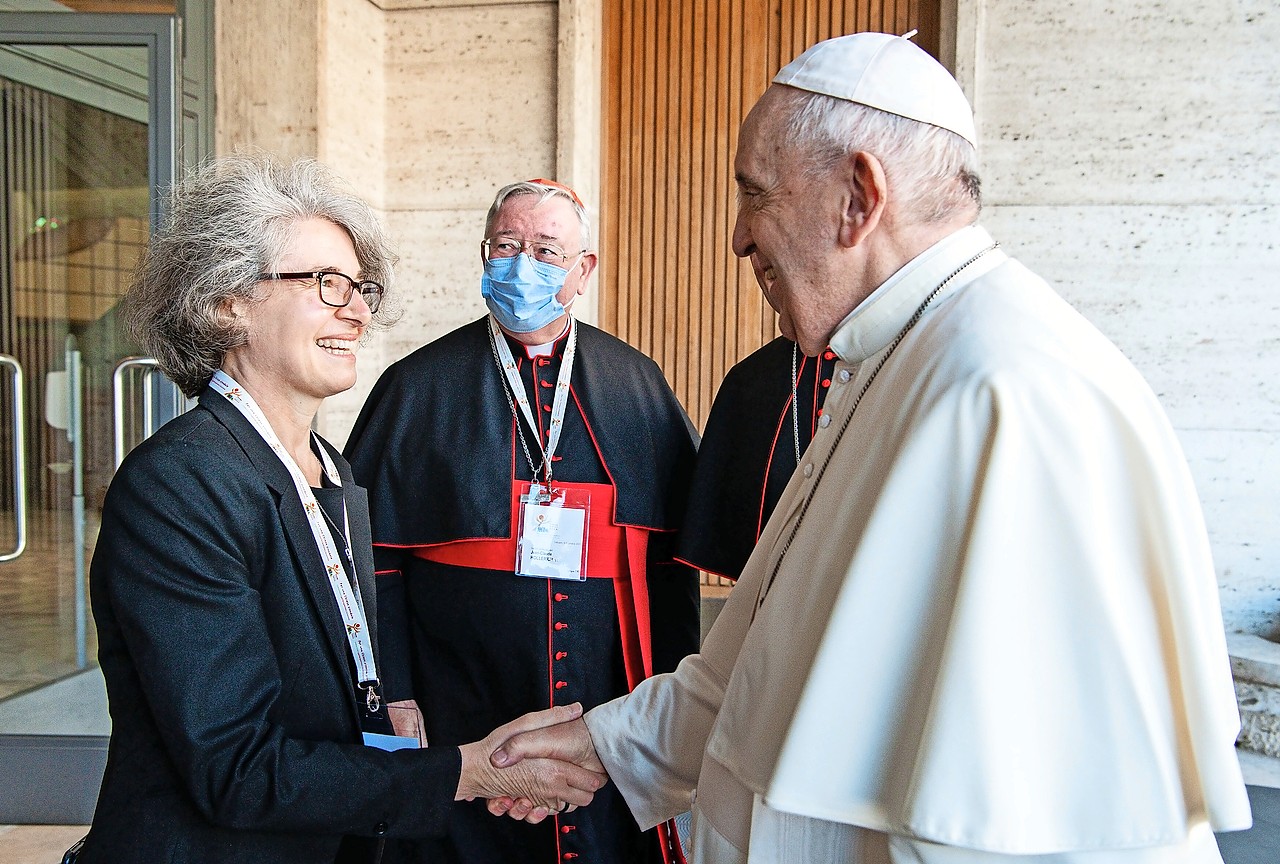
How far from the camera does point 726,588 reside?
5691 millimetres

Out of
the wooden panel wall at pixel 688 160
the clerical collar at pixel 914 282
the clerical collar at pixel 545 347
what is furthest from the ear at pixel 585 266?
the wooden panel wall at pixel 688 160

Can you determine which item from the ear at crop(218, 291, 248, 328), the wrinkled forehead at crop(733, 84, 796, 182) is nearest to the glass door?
the ear at crop(218, 291, 248, 328)

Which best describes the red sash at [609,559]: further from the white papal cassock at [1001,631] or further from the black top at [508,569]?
the white papal cassock at [1001,631]

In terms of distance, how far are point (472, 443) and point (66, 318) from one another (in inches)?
86.8

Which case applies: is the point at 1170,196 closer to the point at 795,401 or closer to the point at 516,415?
the point at 795,401

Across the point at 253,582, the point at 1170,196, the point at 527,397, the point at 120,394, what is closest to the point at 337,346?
the point at 253,582

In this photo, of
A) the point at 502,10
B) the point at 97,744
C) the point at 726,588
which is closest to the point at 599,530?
the point at 97,744

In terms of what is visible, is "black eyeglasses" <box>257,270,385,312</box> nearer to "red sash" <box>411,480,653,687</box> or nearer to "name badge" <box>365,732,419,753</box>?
"name badge" <box>365,732,419,753</box>

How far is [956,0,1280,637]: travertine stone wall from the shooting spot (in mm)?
5004

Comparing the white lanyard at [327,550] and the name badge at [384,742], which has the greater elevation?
the white lanyard at [327,550]

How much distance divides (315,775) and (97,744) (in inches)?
115

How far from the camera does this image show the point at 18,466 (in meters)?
4.25

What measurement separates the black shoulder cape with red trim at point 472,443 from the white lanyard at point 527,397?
0.10ft

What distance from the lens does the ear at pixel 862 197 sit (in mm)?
1463
